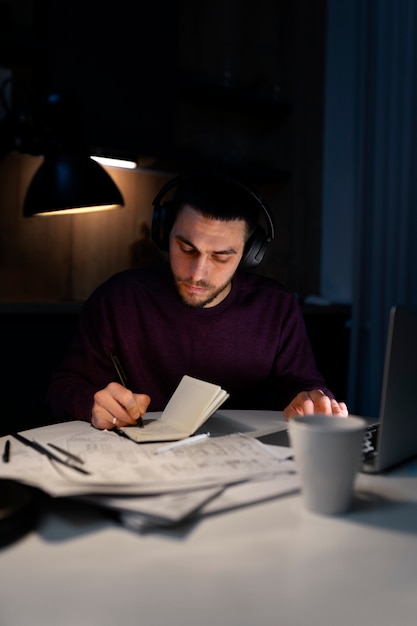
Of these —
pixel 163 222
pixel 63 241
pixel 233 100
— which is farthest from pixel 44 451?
pixel 233 100

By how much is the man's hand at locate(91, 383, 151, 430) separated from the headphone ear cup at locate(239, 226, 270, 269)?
1.84ft

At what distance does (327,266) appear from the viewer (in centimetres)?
346

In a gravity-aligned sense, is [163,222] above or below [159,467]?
above

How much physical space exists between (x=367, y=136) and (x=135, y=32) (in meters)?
1.25

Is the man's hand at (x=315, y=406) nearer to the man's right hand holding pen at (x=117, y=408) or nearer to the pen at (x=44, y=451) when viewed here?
the man's right hand holding pen at (x=117, y=408)

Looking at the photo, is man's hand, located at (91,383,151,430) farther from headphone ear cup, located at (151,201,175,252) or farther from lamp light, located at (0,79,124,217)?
lamp light, located at (0,79,124,217)

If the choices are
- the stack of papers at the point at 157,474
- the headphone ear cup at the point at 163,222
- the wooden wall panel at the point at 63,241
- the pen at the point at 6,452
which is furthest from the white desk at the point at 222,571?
the wooden wall panel at the point at 63,241

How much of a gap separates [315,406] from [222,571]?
527mm

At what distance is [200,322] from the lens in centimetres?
143

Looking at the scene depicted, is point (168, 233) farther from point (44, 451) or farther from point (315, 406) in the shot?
point (44, 451)

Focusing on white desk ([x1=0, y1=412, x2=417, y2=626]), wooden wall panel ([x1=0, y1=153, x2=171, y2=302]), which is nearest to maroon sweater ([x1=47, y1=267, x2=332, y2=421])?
white desk ([x1=0, y1=412, x2=417, y2=626])

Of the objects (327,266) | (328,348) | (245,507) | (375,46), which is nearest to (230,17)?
(375,46)

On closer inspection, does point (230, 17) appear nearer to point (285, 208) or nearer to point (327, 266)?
point (285, 208)

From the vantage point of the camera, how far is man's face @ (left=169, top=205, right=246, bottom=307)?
1.36m
